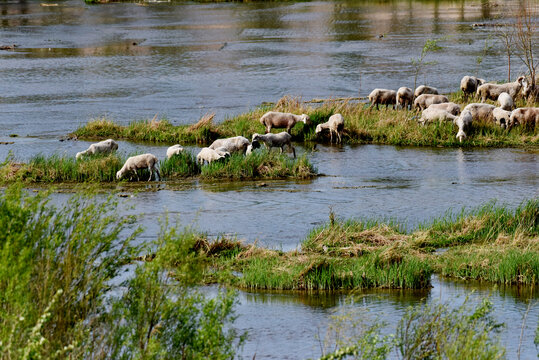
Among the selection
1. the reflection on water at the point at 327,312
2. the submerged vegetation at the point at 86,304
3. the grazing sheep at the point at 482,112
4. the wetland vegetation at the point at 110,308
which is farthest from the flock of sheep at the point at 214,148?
the submerged vegetation at the point at 86,304

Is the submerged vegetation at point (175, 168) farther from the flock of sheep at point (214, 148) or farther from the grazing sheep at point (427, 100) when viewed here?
the grazing sheep at point (427, 100)

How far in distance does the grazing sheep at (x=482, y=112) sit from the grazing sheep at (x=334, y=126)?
3846 mm

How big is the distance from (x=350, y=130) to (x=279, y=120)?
7.49ft

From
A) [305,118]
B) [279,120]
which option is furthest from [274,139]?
[305,118]

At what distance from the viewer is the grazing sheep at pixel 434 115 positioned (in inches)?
1055

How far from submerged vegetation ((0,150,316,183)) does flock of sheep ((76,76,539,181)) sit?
0.86ft

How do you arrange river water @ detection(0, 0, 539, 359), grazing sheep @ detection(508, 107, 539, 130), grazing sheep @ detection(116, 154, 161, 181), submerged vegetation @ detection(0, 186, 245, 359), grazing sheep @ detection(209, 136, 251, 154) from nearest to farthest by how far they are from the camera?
submerged vegetation @ detection(0, 186, 245, 359)
river water @ detection(0, 0, 539, 359)
grazing sheep @ detection(116, 154, 161, 181)
grazing sheep @ detection(209, 136, 251, 154)
grazing sheep @ detection(508, 107, 539, 130)

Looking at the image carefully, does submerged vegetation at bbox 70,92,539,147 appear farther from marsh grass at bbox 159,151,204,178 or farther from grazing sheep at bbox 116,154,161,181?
grazing sheep at bbox 116,154,161,181

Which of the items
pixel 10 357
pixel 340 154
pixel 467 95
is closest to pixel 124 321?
pixel 10 357

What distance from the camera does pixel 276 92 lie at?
37.7m

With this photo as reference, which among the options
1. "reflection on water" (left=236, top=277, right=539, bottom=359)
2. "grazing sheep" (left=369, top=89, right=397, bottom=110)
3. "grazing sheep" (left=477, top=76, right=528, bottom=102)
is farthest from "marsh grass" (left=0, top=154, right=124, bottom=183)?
"grazing sheep" (left=477, top=76, right=528, bottom=102)

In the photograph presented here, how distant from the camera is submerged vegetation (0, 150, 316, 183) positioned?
894 inches

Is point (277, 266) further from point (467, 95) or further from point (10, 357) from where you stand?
point (467, 95)

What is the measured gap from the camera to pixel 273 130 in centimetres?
2761
